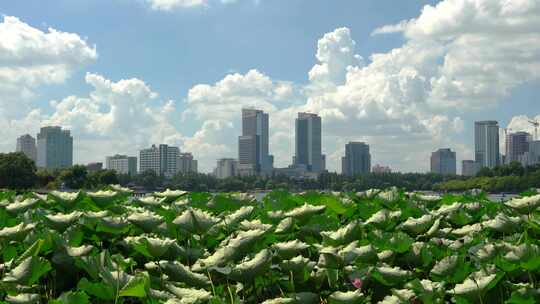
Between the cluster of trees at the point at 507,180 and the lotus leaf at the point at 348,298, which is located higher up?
the lotus leaf at the point at 348,298

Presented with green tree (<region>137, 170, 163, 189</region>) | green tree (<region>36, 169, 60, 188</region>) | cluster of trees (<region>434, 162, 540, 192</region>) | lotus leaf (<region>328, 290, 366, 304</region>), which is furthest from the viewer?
green tree (<region>137, 170, 163, 189</region>)

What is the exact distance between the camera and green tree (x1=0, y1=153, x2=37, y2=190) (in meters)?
95.3

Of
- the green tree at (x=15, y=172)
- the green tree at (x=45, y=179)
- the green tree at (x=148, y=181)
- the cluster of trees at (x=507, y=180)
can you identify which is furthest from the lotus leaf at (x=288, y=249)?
the green tree at (x=148, y=181)

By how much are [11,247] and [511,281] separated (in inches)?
98.2

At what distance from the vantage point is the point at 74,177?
109 metres

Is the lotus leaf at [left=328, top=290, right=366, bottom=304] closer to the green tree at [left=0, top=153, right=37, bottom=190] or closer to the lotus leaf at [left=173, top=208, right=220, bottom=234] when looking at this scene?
the lotus leaf at [left=173, top=208, right=220, bottom=234]

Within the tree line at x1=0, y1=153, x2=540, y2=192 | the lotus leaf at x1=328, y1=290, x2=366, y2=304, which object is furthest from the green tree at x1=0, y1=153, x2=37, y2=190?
the lotus leaf at x1=328, y1=290, x2=366, y2=304

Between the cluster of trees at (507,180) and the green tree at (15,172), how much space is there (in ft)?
221

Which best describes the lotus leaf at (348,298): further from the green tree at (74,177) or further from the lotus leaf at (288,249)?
the green tree at (74,177)

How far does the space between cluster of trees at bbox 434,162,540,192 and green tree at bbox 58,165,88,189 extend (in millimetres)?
63661

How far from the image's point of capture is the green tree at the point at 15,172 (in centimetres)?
9531

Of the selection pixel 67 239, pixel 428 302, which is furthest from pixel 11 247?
pixel 428 302

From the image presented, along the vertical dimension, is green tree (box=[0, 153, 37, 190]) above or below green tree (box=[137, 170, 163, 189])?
above

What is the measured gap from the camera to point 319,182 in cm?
16250
